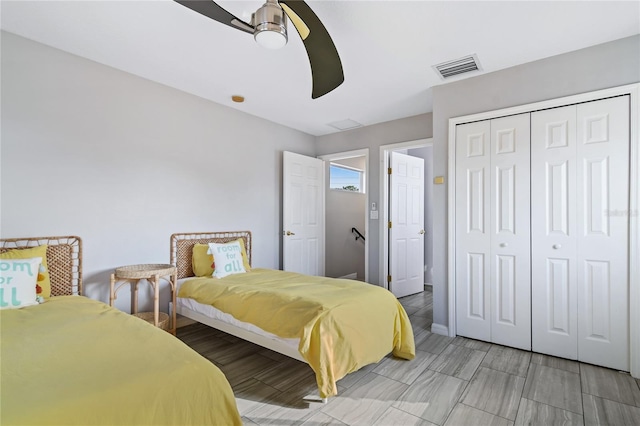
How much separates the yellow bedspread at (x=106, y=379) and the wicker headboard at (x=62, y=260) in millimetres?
1015

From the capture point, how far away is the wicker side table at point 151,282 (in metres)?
2.59

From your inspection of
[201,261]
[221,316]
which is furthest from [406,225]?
[221,316]

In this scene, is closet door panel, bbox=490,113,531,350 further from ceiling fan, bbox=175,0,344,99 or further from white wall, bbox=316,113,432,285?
ceiling fan, bbox=175,0,344,99

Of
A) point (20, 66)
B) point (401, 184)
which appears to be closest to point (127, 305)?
point (20, 66)

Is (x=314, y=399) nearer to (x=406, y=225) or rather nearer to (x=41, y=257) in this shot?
(x=41, y=257)

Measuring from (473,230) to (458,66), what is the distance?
155 cm

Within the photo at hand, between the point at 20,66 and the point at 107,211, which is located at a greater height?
the point at 20,66

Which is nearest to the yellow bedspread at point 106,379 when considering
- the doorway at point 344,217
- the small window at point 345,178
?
the doorway at point 344,217

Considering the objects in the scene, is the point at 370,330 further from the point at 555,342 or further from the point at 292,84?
the point at 292,84

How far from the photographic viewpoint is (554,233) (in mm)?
2631

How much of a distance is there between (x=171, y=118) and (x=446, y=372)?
11.7 ft

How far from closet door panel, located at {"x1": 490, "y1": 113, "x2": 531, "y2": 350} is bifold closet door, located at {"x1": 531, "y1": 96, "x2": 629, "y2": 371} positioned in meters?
0.07

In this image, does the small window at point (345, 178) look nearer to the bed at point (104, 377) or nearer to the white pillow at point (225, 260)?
the white pillow at point (225, 260)

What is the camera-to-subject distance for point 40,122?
2.47 m
